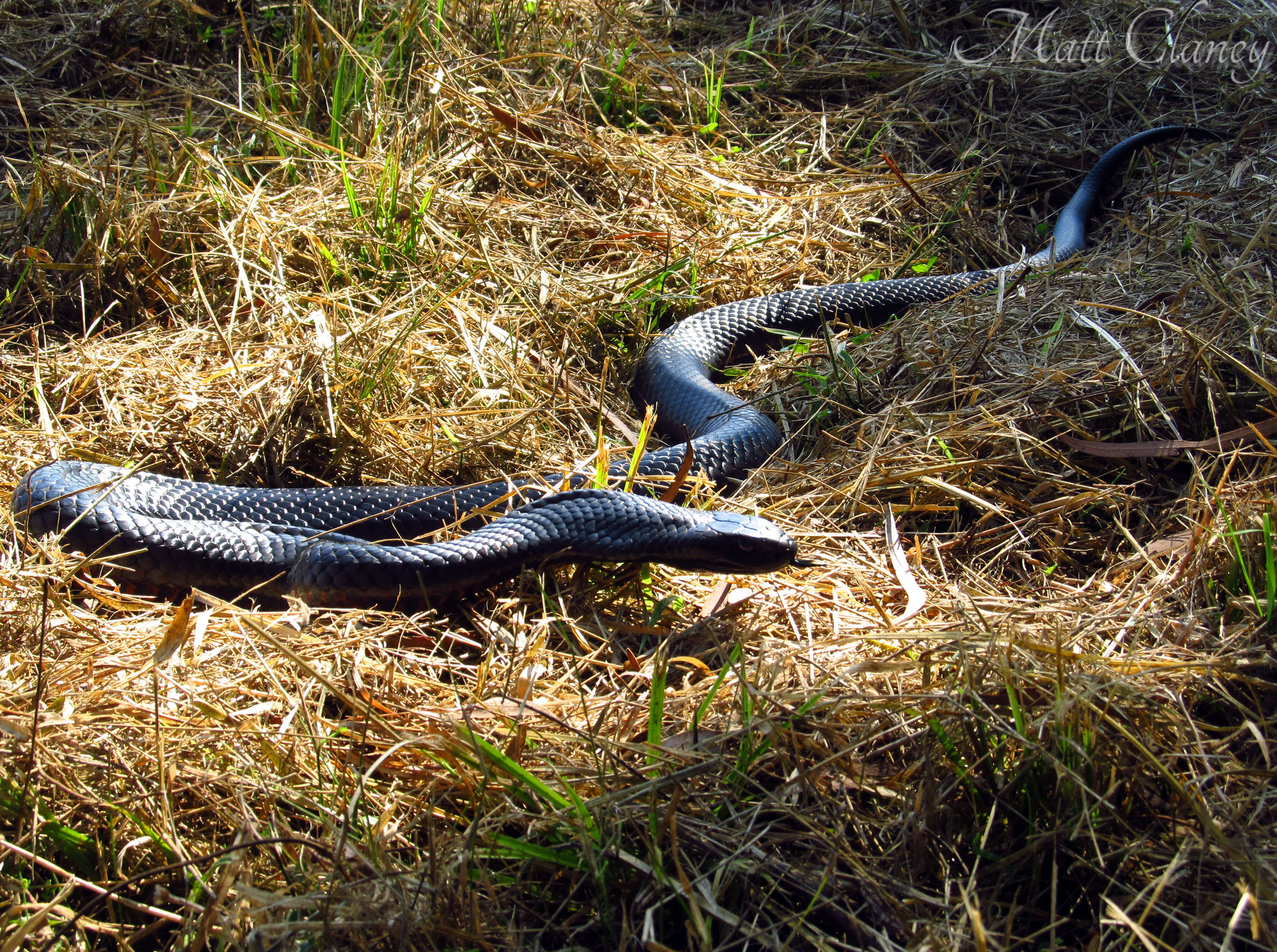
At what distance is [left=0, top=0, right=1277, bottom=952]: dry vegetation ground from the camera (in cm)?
135

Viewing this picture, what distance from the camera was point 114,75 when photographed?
4309mm

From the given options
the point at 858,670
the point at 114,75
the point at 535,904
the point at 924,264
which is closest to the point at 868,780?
the point at 858,670

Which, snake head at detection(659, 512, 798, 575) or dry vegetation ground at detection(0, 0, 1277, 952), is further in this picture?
snake head at detection(659, 512, 798, 575)

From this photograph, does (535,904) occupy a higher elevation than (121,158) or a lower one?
lower

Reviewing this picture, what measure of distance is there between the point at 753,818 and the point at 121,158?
373 centimetres

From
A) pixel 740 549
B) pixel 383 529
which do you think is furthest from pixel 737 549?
pixel 383 529

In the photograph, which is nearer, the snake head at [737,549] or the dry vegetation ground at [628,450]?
the dry vegetation ground at [628,450]

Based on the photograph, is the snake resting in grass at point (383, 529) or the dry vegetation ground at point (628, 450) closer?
the dry vegetation ground at point (628, 450)

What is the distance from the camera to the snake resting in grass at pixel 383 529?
2.21 meters

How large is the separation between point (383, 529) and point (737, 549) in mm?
1002

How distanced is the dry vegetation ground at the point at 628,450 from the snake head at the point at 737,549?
0.08 m

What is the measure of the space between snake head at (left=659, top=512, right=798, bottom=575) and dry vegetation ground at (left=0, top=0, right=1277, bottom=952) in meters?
0.08

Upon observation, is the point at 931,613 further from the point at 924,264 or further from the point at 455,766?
the point at 924,264

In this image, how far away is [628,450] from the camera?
2.74 meters
